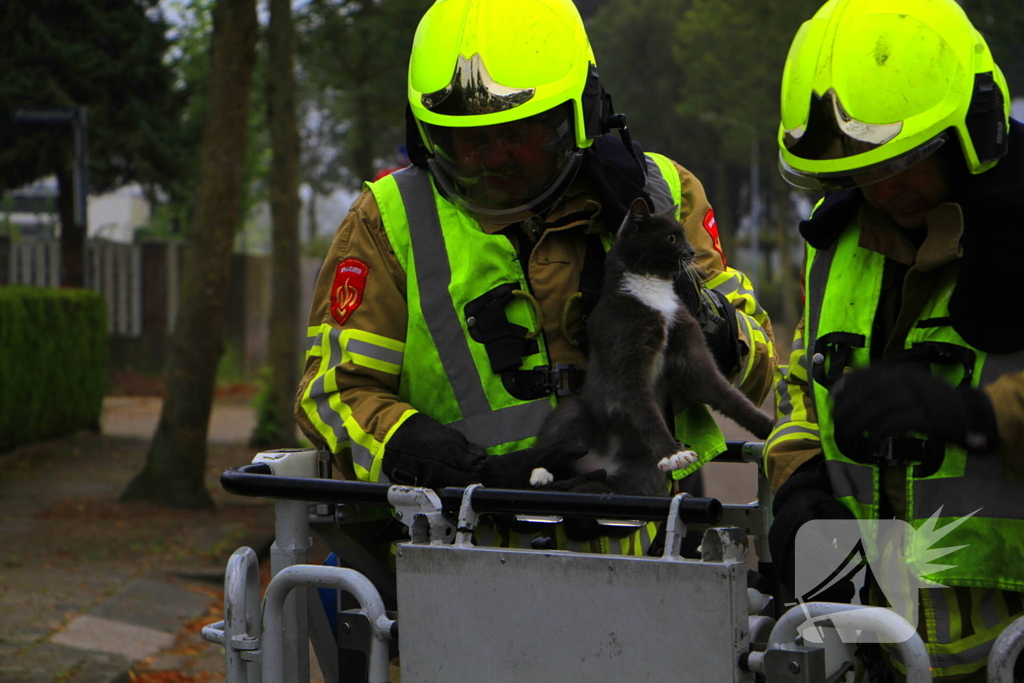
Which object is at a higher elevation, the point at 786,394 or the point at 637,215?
the point at 637,215

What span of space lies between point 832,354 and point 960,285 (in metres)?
0.36

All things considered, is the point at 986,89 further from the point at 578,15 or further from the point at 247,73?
the point at 247,73

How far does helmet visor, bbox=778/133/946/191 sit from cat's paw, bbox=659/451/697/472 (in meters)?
0.83

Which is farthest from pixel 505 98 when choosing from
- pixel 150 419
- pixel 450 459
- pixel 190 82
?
pixel 190 82

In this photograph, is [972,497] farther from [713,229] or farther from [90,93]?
[90,93]

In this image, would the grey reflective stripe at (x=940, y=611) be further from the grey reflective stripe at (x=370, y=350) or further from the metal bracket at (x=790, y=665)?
the grey reflective stripe at (x=370, y=350)

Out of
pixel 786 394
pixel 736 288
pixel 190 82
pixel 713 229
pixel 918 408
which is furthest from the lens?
pixel 190 82

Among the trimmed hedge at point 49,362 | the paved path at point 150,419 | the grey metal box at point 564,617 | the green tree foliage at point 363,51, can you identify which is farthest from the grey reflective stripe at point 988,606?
the green tree foliage at point 363,51

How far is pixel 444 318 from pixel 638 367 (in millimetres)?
571

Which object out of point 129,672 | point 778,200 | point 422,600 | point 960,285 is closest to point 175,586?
point 129,672

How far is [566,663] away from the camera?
2221 millimetres

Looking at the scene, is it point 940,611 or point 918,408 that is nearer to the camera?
point 918,408

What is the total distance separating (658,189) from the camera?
3287 millimetres

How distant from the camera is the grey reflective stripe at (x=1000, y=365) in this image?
90.7 inches
